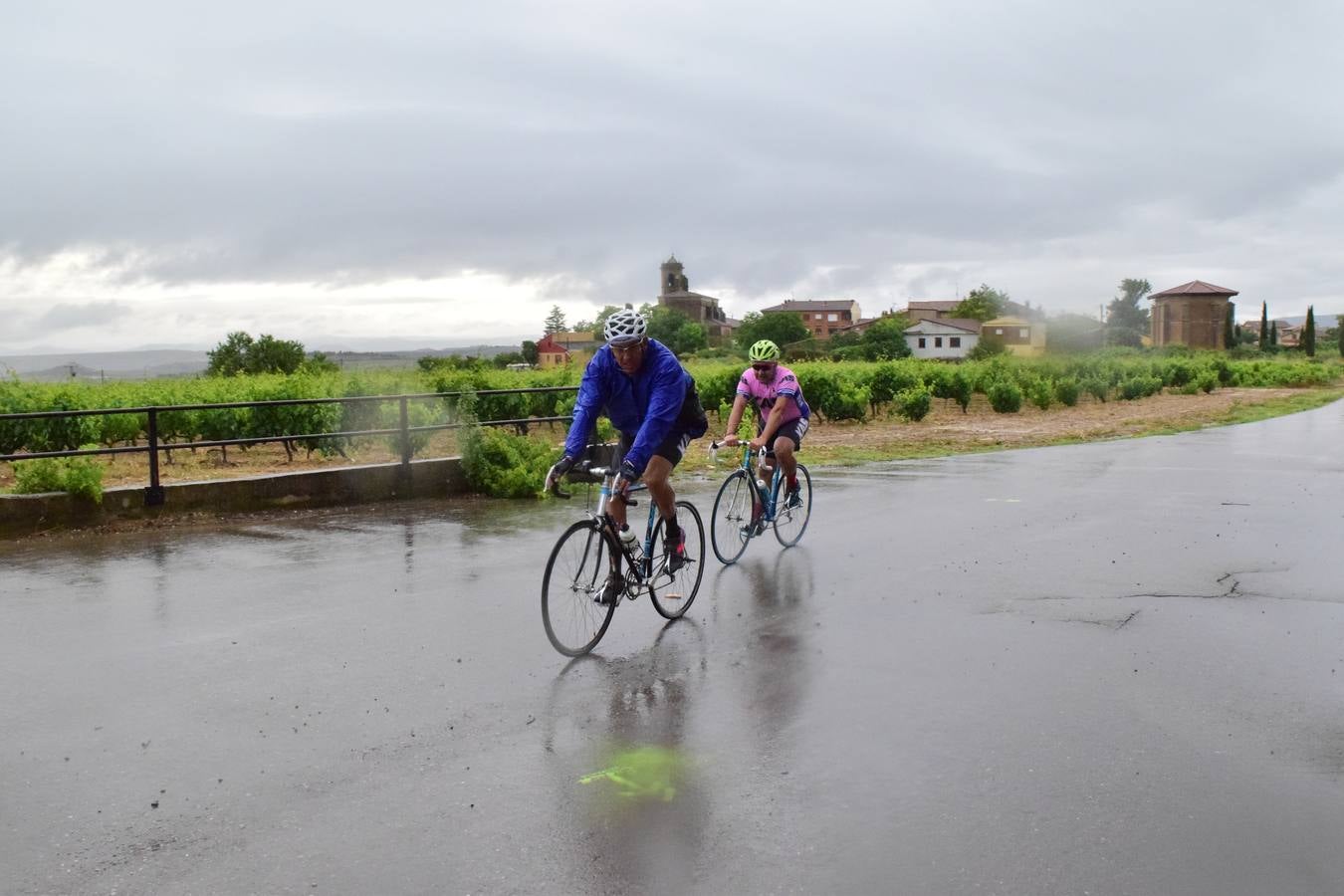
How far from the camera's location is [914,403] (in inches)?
1192

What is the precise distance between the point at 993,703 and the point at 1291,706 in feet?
4.77

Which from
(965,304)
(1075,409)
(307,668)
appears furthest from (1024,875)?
(965,304)

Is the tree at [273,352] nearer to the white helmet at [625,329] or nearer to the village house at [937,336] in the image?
the white helmet at [625,329]

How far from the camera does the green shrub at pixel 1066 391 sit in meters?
38.1

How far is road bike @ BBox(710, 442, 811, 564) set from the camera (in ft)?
31.6

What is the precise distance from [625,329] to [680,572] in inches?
78.1

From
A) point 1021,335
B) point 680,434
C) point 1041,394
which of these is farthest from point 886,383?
point 680,434

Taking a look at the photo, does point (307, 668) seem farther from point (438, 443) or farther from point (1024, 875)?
point (438, 443)

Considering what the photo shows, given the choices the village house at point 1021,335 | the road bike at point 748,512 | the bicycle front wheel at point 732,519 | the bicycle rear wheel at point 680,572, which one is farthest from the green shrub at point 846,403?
the bicycle rear wheel at point 680,572

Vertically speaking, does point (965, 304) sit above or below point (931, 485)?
above

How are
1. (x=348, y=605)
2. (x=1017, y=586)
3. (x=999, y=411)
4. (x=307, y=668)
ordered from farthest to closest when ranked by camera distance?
(x=999, y=411) < (x=1017, y=586) < (x=348, y=605) < (x=307, y=668)

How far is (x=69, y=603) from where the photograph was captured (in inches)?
320

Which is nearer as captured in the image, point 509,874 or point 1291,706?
point 509,874

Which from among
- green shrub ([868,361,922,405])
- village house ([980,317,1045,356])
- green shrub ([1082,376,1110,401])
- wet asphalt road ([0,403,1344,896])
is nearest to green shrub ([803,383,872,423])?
green shrub ([868,361,922,405])
